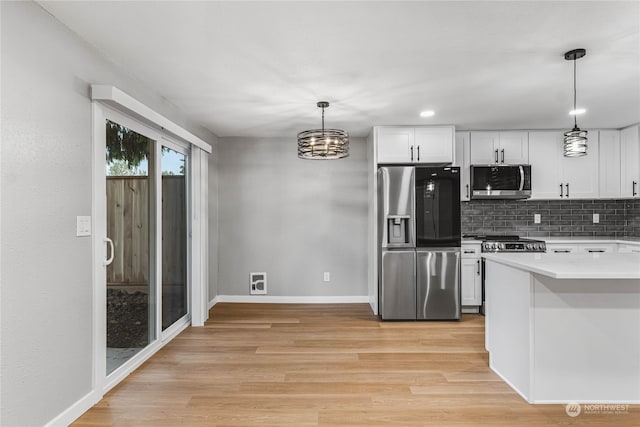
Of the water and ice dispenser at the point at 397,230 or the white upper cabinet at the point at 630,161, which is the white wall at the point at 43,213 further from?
the white upper cabinet at the point at 630,161

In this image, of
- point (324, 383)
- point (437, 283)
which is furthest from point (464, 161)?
point (324, 383)

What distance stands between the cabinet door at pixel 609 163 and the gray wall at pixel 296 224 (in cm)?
301

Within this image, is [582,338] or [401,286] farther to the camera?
[401,286]

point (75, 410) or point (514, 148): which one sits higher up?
point (514, 148)

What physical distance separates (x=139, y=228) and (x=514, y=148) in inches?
174

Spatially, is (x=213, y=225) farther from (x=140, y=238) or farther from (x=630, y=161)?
(x=630, y=161)

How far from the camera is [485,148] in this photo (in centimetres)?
471

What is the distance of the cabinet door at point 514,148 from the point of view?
185 inches

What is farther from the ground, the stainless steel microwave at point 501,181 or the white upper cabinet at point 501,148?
the white upper cabinet at point 501,148

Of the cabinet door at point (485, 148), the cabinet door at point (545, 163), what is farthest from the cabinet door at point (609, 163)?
the cabinet door at point (485, 148)

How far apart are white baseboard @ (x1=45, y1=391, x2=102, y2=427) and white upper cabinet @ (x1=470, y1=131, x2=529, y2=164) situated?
14.8 ft

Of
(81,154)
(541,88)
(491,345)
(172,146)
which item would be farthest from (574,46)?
(172,146)

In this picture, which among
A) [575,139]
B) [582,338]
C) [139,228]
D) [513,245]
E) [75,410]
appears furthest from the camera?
[513,245]

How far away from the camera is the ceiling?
78.6 inches
